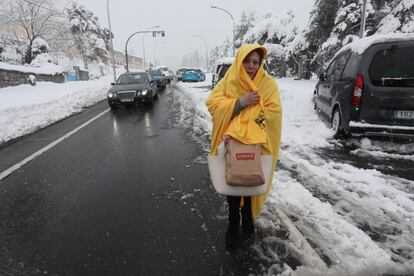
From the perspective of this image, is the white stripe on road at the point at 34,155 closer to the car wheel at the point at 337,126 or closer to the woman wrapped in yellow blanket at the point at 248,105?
the woman wrapped in yellow blanket at the point at 248,105

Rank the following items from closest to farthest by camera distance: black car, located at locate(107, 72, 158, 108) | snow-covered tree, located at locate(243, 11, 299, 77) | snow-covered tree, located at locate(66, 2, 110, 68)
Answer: black car, located at locate(107, 72, 158, 108) → snow-covered tree, located at locate(243, 11, 299, 77) → snow-covered tree, located at locate(66, 2, 110, 68)

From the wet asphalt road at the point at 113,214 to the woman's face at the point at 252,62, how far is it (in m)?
1.53

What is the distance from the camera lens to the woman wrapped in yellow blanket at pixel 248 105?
2.53m

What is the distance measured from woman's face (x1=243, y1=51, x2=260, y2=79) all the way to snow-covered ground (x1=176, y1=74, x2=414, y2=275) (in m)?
1.50

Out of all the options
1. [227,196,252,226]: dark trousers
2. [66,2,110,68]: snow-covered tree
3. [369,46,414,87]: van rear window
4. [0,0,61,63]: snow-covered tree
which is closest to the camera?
[227,196,252,226]: dark trousers

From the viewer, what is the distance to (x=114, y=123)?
9906mm

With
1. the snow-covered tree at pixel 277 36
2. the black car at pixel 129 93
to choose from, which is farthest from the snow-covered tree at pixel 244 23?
the black car at pixel 129 93

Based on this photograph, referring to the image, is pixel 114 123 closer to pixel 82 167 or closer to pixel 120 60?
pixel 82 167

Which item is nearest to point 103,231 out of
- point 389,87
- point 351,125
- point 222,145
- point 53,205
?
point 53,205

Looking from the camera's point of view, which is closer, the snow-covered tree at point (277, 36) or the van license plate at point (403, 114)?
the van license plate at point (403, 114)

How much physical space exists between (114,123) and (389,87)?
728 cm

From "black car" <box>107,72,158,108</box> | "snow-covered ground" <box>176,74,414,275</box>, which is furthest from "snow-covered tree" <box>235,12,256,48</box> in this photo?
"snow-covered ground" <box>176,74,414,275</box>

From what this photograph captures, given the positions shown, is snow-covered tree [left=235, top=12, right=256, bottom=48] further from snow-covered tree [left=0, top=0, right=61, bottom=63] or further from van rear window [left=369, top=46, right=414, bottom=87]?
van rear window [left=369, top=46, right=414, bottom=87]

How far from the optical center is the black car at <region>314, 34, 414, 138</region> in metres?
5.54
